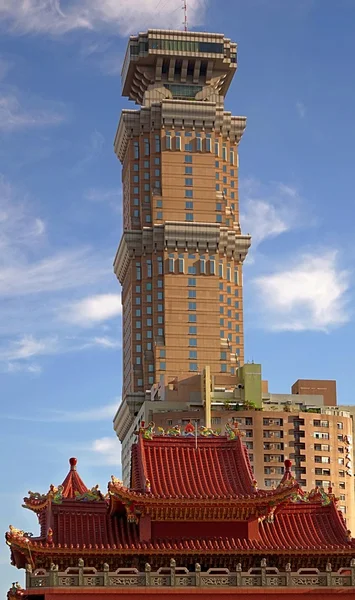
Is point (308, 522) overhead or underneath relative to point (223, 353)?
underneath

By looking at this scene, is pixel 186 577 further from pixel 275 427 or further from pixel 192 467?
pixel 275 427

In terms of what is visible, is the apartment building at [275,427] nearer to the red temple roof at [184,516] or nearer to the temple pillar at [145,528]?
the red temple roof at [184,516]

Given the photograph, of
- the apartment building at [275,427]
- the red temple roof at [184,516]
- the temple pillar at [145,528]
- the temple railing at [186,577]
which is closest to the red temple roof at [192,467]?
the red temple roof at [184,516]

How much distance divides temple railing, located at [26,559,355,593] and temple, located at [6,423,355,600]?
5 centimetres

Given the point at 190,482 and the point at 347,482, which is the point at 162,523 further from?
the point at 347,482

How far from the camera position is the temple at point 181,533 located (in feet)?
188

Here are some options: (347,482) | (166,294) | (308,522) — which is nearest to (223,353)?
(166,294)

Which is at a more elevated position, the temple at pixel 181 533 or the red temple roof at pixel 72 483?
the red temple roof at pixel 72 483

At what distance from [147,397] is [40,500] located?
131 m

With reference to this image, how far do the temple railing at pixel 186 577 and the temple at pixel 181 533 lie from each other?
0.05 meters

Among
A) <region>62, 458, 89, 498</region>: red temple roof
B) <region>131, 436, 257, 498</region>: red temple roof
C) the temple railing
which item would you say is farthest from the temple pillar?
<region>62, 458, 89, 498</region>: red temple roof

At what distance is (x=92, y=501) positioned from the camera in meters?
61.8

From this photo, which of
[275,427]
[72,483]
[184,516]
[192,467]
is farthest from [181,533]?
[275,427]

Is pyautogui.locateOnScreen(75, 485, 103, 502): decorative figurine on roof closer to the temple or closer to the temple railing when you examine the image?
the temple
